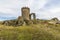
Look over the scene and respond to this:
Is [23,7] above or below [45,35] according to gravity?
above

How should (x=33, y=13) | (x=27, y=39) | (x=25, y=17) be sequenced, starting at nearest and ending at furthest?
(x=27, y=39) < (x=25, y=17) < (x=33, y=13)

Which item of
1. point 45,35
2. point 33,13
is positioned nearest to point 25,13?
point 33,13

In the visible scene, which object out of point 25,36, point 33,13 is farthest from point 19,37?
point 33,13

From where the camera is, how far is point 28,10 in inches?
1587

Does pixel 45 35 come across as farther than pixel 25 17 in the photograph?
No

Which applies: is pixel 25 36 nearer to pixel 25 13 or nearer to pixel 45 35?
pixel 45 35

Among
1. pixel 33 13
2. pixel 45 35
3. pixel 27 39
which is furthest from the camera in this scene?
pixel 33 13

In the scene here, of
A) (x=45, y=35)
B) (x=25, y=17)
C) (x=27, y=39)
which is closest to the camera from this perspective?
(x=27, y=39)

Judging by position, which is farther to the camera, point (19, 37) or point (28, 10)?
point (28, 10)

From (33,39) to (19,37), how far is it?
3.44 feet

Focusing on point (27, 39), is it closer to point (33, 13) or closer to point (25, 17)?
point (25, 17)

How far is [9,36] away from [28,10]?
27.6 meters

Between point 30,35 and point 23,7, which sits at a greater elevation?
point 23,7

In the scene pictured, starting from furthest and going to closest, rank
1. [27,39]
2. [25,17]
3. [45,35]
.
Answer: [25,17]
[45,35]
[27,39]
